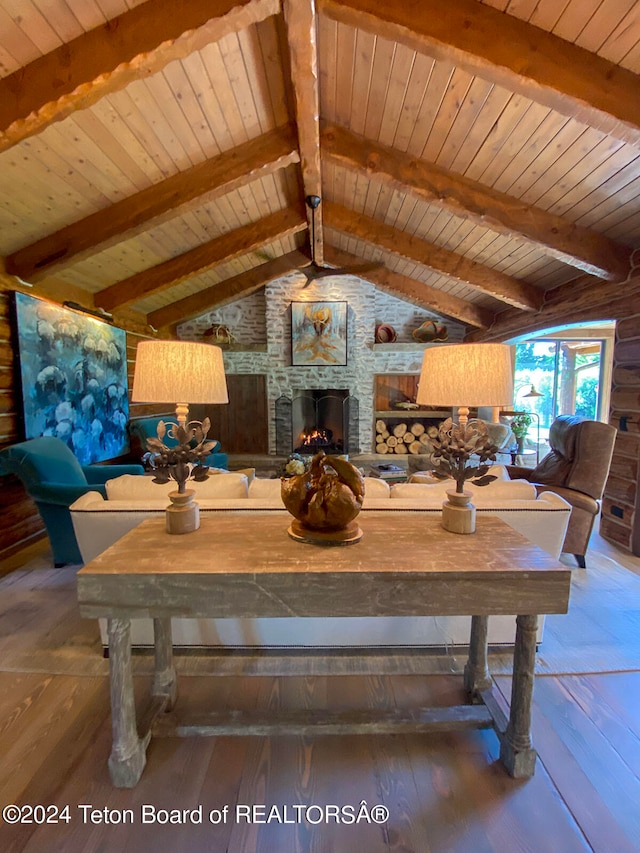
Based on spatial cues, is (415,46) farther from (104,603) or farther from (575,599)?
(575,599)

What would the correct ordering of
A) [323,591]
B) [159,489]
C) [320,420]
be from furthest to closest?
[320,420] < [159,489] < [323,591]

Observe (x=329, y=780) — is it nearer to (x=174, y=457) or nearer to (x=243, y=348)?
(x=174, y=457)

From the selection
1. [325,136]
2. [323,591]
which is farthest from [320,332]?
[323,591]

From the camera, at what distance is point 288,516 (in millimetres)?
1580

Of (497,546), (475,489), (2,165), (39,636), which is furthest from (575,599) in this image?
(2,165)

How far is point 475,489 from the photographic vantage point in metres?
1.85

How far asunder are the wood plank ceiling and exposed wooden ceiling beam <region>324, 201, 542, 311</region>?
20mm

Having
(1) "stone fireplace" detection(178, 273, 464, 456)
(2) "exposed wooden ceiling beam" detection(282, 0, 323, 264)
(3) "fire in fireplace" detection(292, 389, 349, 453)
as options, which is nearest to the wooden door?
(1) "stone fireplace" detection(178, 273, 464, 456)

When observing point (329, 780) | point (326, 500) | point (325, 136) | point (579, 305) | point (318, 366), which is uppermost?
point (325, 136)

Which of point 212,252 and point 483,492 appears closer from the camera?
point 483,492

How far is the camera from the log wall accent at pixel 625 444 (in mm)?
2928

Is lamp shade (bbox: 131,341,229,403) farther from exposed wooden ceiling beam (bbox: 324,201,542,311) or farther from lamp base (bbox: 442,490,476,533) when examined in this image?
exposed wooden ceiling beam (bbox: 324,201,542,311)

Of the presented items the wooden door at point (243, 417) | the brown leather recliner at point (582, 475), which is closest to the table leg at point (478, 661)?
the brown leather recliner at point (582, 475)

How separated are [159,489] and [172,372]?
2.26ft
